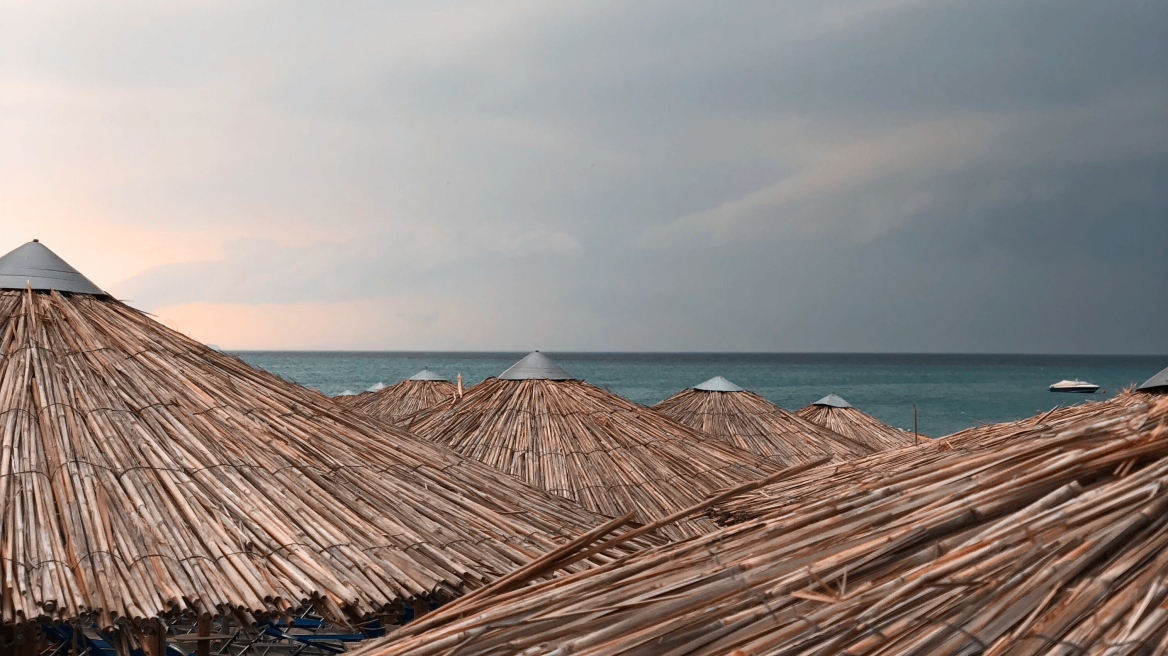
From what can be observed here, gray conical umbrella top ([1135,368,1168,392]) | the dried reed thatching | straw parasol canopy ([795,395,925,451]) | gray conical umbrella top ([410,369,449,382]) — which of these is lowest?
straw parasol canopy ([795,395,925,451])

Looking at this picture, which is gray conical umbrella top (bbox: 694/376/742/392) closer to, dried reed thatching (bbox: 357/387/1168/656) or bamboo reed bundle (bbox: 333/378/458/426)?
bamboo reed bundle (bbox: 333/378/458/426)

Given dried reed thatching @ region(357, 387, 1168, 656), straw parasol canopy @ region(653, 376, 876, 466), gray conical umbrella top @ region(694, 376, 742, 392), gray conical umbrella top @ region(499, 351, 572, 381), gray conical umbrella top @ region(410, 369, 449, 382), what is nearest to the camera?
dried reed thatching @ region(357, 387, 1168, 656)

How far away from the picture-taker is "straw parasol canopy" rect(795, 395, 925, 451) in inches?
518

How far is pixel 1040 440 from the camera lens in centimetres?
175

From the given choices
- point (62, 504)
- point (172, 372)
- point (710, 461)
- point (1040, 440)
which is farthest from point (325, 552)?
point (710, 461)

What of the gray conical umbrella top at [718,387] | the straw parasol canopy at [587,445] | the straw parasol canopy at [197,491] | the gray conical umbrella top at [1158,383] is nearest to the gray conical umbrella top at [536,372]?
the straw parasol canopy at [587,445]

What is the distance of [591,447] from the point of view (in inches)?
242

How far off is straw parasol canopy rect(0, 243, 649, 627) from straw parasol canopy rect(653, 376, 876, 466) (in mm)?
6119

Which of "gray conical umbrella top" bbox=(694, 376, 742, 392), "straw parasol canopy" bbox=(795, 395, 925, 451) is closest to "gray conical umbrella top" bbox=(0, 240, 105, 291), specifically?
"gray conical umbrella top" bbox=(694, 376, 742, 392)

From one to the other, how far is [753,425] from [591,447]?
4329 millimetres

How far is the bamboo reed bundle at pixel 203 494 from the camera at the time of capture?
2.61 meters

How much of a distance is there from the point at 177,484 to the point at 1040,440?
260cm

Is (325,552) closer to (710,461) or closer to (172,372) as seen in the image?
(172,372)

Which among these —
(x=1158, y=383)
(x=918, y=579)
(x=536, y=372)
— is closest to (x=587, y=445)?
(x=536, y=372)
